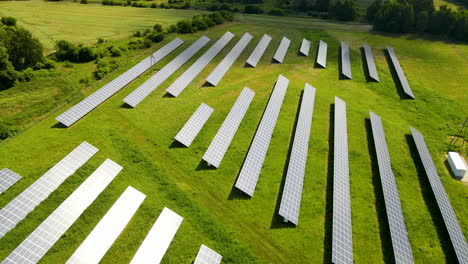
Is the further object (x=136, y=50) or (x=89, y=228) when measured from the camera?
(x=136, y=50)

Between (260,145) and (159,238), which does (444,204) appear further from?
(159,238)

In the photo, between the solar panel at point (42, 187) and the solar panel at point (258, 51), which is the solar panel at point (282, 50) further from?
the solar panel at point (42, 187)

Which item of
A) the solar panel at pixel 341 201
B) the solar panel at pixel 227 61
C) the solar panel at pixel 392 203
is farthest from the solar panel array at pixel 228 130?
the solar panel at pixel 392 203

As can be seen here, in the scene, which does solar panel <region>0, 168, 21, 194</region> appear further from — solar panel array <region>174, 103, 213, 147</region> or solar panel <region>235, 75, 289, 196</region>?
solar panel <region>235, 75, 289, 196</region>

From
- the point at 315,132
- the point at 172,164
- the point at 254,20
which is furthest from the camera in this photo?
the point at 254,20

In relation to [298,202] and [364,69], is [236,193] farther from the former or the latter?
[364,69]

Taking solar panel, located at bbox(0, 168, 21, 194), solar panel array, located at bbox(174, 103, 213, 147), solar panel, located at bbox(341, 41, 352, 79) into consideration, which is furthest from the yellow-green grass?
solar panel, located at bbox(341, 41, 352, 79)

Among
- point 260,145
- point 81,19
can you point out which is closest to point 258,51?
point 260,145

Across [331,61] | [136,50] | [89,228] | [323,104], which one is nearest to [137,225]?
[89,228]
